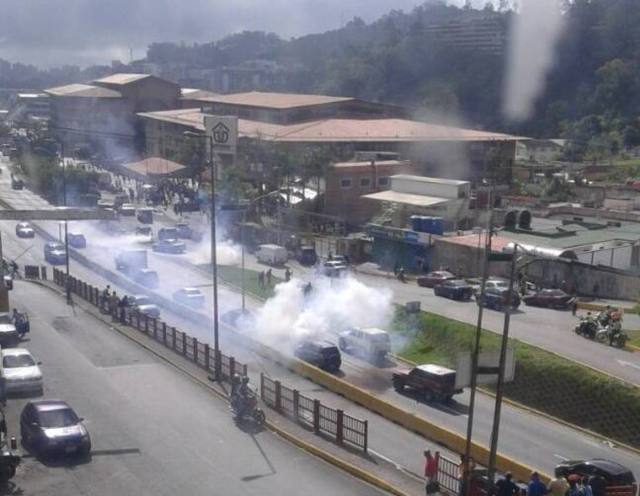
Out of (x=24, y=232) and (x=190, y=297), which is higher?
(x=190, y=297)

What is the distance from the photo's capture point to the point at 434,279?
31.8 m

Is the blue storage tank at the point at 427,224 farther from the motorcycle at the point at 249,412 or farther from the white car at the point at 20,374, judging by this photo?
the motorcycle at the point at 249,412

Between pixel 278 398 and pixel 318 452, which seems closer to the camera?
pixel 318 452

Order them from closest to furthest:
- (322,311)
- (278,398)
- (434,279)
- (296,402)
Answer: (296,402)
(278,398)
(322,311)
(434,279)

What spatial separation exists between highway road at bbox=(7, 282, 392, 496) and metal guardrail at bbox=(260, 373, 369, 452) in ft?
2.44

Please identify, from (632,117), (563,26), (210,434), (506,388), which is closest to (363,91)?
(563,26)

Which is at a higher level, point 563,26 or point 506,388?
point 563,26

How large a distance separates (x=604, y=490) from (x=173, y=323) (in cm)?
1738

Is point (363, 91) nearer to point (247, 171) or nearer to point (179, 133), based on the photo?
point (179, 133)

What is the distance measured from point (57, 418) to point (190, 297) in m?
16.6

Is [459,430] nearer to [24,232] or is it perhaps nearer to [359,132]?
[24,232]

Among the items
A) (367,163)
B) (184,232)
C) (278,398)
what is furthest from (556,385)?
(367,163)

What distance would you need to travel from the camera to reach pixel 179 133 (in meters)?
70.7

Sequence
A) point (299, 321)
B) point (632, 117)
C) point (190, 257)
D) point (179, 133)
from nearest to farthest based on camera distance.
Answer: point (299, 321) < point (190, 257) < point (179, 133) < point (632, 117)
